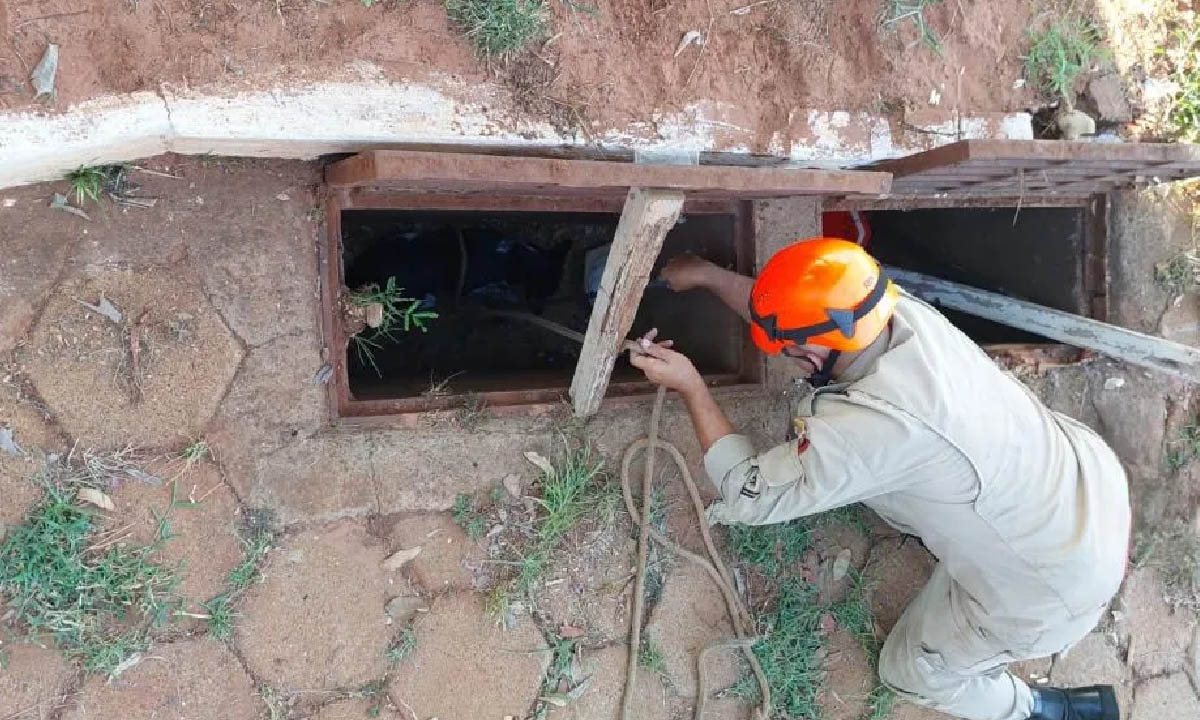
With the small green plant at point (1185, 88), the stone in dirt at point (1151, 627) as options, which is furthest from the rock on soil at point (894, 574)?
the small green plant at point (1185, 88)

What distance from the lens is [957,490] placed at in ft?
8.09

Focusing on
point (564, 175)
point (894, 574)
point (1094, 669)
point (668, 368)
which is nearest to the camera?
point (564, 175)

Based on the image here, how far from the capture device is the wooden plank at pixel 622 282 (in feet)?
7.17

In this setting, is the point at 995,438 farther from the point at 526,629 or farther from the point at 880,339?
the point at 526,629

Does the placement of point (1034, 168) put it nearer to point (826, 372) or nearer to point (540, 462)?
point (826, 372)

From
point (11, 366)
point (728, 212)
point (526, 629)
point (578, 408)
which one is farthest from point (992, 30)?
point (11, 366)

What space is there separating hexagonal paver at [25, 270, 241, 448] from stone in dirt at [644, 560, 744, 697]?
1542mm

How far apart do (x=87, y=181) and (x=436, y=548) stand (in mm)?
1348

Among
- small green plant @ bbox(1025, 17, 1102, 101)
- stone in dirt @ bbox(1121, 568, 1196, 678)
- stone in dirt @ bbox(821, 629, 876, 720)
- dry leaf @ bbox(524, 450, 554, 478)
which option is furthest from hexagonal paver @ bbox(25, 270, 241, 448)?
stone in dirt @ bbox(1121, 568, 1196, 678)

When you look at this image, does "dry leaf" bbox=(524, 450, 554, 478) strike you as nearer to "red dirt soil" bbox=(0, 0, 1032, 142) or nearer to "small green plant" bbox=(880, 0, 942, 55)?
"red dirt soil" bbox=(0, 0, 1032, 142)

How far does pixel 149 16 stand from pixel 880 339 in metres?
2.07

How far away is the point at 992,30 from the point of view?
298 cm

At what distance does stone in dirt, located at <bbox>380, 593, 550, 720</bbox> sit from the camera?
8.10ft

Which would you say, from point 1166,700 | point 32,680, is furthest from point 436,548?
point 1166,700
